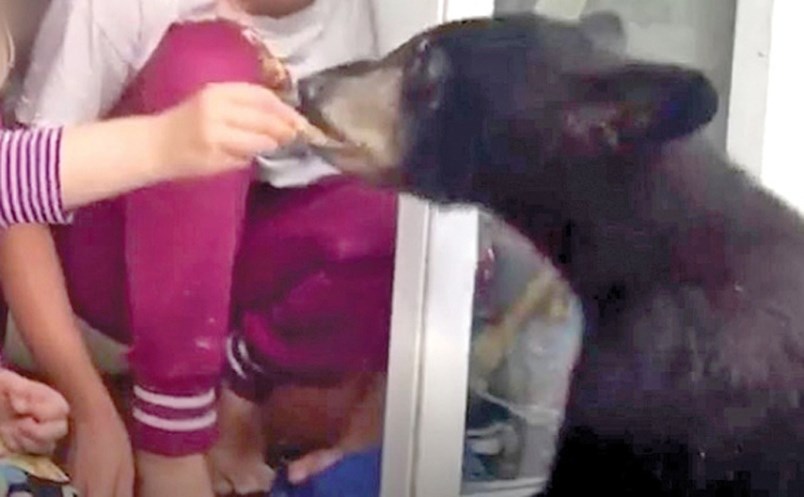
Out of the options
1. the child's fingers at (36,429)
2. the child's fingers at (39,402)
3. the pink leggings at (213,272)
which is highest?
the pink leggings at (213,272)

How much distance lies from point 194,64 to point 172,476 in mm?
172

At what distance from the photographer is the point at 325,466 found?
0.68 meters

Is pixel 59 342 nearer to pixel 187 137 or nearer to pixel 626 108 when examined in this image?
pixel 187 137

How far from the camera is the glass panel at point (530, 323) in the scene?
2.15ft

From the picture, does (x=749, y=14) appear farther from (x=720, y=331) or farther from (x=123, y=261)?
(x=123, y=261)

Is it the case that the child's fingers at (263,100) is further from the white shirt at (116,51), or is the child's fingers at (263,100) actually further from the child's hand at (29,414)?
the child's hand at (29,414)

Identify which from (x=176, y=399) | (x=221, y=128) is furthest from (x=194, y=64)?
(x=176, y=399)

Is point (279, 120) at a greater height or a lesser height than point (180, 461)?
greater

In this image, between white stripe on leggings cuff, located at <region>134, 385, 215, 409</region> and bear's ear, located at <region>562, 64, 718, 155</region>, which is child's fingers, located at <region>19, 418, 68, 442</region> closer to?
white stripe on leggings cuff, located at <region>134, 385, 215, 409</region>

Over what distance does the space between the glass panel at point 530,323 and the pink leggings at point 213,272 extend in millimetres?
44

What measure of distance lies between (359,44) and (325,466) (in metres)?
0.18

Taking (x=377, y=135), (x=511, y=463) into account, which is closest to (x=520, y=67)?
(x=377, y=135)

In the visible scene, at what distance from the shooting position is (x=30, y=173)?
0.63 m

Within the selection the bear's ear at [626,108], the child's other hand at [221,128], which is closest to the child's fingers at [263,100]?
the child's other hand at [221,128]
